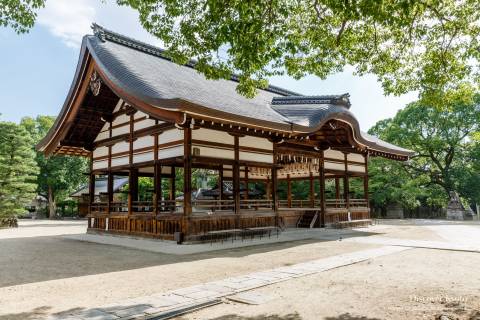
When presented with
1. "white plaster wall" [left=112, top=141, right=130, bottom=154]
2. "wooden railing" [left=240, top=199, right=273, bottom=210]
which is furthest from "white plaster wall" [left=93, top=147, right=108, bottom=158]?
"wooden railing" [left=240, top=199, right=273, bottom=210]

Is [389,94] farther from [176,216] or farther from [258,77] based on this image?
[176,216]

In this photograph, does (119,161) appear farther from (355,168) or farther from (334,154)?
(355,168)

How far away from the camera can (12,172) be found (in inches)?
886

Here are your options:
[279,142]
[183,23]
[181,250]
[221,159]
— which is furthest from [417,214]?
[183,23]

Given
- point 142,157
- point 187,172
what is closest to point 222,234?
point 187,172

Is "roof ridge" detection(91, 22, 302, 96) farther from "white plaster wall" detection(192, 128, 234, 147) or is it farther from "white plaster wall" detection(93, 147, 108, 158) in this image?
"white plaster wall" detection(192, 128, 234, 147)

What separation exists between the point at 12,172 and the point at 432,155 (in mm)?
31243

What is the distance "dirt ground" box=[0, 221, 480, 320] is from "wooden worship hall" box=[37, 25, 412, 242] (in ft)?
10.8

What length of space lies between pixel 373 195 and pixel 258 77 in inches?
856

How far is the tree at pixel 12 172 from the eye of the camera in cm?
2209

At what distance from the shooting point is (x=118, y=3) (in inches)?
306

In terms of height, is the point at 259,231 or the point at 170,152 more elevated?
the point at 170,152

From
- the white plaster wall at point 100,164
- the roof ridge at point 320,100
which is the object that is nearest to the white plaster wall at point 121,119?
the white plaster wall at point 100,164

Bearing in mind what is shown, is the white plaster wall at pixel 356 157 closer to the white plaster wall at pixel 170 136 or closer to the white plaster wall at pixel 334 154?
the white plaster wall at pixel 334 154
